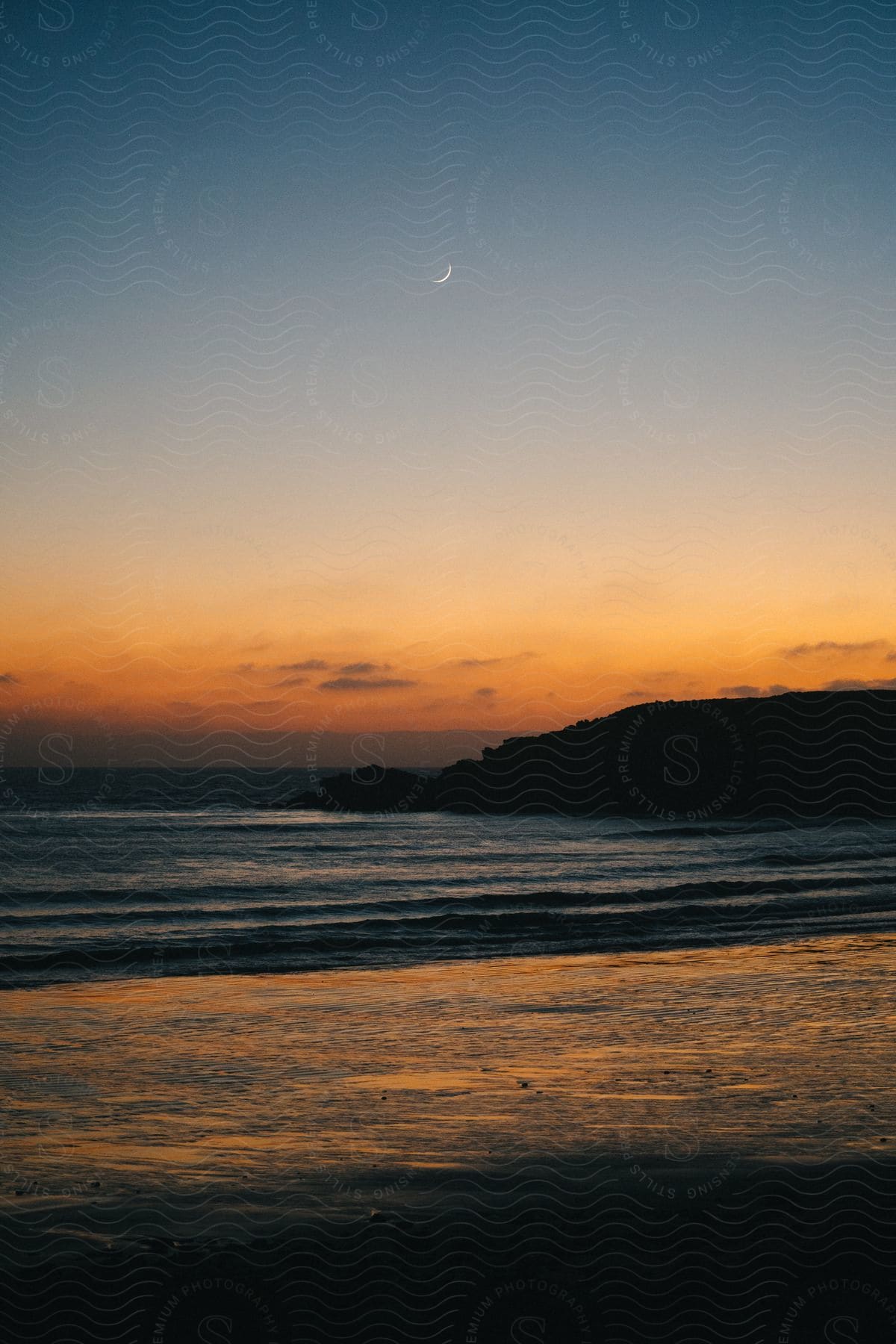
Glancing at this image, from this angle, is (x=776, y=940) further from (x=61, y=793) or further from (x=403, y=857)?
(x=61, y=793)

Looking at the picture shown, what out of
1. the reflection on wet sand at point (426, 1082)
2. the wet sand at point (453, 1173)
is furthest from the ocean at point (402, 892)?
the wet sand at point (453, 1173)

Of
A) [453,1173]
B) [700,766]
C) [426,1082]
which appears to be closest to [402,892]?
[426,1082]

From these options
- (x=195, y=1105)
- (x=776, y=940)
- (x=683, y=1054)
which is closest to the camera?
(x=195, y=1105)

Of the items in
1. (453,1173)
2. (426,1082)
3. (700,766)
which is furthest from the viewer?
(700,766)

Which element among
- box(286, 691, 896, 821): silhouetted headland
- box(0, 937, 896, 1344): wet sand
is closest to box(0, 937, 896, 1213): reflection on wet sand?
box(0, 937, 896, 1344): wet sand

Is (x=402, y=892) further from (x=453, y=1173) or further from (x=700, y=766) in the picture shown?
(x=700, y=766)

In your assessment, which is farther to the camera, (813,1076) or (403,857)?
(403,857)

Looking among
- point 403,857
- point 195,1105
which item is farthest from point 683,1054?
point 403,857

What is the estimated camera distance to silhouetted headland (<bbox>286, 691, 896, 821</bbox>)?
52062 mm

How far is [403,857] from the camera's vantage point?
1320 inches

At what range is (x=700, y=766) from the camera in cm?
5572

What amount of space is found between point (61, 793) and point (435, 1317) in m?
77.5

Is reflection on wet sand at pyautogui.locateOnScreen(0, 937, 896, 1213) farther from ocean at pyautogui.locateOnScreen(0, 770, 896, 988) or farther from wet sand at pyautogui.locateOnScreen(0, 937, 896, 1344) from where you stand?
ocean at pyautogui.locateOnScreen(0, 770, 896, 988)

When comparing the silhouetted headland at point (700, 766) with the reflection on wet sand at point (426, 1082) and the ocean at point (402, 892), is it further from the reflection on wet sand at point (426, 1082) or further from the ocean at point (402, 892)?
the reflection on wet sand at point (426, 1082)
